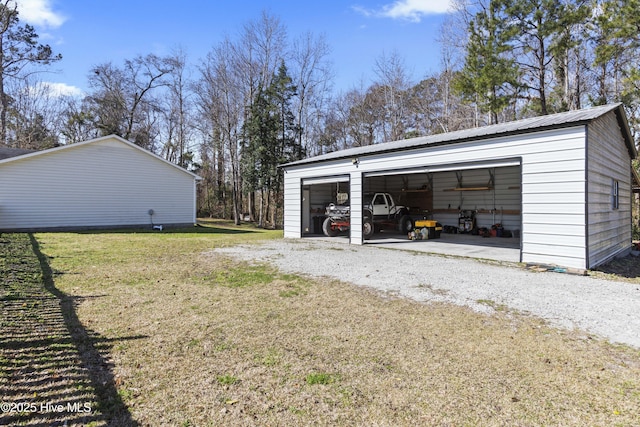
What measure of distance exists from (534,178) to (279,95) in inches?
812

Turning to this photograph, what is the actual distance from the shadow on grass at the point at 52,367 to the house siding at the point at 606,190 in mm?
8021

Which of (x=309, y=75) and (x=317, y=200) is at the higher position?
(x=309, y=75)

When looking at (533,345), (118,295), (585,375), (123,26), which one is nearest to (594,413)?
(585,375)

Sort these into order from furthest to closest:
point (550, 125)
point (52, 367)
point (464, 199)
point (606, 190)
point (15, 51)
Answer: point (15, 51) < point (464, 199) < point (606, 190) < point (550, 125) < point (52, 367)

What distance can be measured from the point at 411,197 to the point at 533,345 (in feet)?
45.1

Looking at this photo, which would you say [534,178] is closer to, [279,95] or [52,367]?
[52,367]

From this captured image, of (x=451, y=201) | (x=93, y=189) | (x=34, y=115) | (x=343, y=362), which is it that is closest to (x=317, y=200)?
(x=451, y=201)

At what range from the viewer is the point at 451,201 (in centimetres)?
1545

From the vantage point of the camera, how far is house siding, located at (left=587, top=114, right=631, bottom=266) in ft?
23.7

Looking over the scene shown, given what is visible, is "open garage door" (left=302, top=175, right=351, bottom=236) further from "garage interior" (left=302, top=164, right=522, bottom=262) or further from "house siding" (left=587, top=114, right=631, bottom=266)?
"house siding" (left=587, top=114, right=631, bottom=266)

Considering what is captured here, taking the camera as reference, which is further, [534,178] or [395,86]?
[395,86]

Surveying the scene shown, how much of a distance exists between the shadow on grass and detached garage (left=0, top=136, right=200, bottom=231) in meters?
12.3

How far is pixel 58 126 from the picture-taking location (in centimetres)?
2819

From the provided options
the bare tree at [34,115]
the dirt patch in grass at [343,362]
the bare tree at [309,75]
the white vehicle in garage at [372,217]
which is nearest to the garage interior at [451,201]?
the white vehicle in garage at [372,217]
